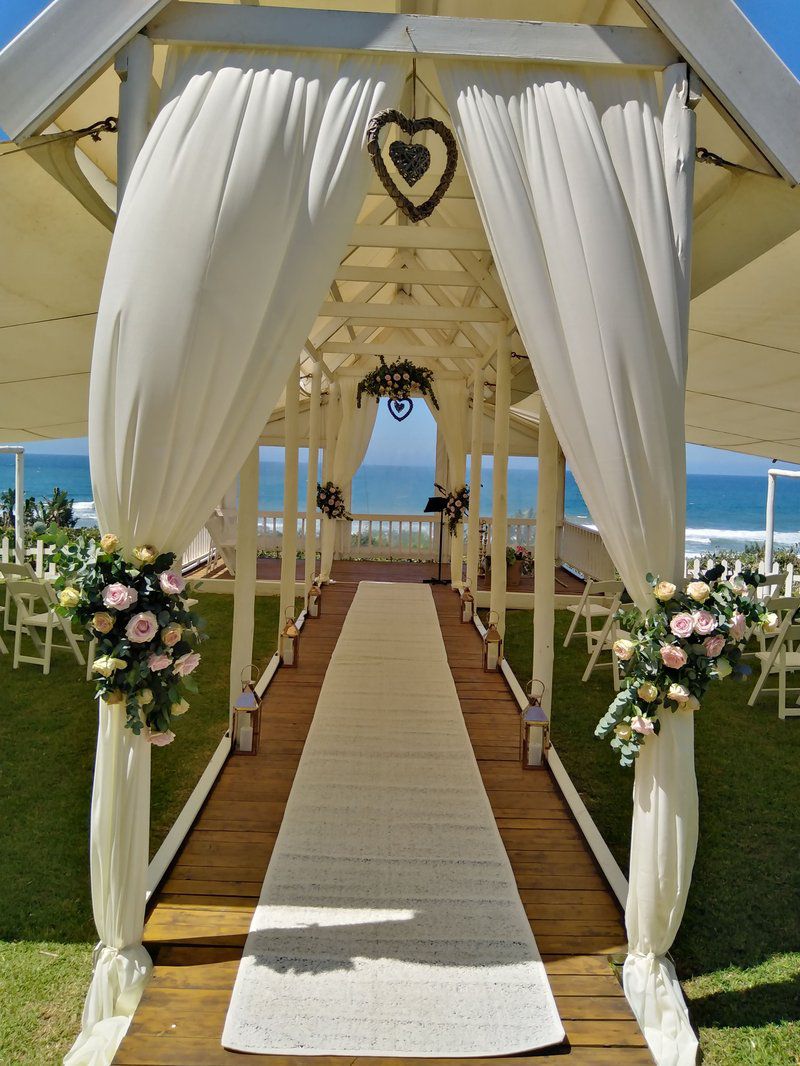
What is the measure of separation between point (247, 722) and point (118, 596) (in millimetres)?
2132

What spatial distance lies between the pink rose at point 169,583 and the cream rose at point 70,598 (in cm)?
25

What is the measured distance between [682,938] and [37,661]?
5.36m

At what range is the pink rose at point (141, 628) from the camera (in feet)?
7.43

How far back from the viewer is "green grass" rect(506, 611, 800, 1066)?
8.02 ft

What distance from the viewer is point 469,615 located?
307 inches

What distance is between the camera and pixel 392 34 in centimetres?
246

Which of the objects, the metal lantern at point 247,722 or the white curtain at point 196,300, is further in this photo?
the metal lantern at point 247,722

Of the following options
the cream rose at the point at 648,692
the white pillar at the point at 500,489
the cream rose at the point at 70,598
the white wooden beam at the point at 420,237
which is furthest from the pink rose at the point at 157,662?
the white pillar at the point at 500,489

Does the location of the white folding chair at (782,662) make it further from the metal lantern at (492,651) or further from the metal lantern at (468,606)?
the metal lantern at (468,606)

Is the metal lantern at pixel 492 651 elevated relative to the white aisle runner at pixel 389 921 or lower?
elevated

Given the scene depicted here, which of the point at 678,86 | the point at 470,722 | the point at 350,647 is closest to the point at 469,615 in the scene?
the point at 350,647

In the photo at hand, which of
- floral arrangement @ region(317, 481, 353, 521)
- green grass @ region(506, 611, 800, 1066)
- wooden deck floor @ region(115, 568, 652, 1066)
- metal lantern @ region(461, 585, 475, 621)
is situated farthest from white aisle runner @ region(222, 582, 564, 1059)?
floral arrangement @ region(317, 481, 353, 521)

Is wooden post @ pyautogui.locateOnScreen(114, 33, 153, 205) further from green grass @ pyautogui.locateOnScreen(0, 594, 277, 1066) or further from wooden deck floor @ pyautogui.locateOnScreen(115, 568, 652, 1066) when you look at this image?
green grass @ pyautogui.locateOnScreen(0, 594, 277, 1066)

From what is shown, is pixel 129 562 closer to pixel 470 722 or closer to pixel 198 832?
pixel 198 832
